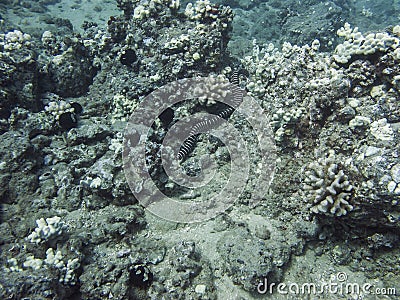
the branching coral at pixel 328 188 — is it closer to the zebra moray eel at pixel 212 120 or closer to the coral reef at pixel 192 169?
the coral reef at pixel 192 169

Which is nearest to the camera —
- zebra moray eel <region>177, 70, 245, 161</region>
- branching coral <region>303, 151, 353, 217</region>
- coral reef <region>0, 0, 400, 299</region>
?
branching coral <region>303, 151, 353, 217</region>

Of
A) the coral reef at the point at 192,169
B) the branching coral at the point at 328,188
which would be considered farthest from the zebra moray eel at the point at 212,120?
the branching coral at the point at 328,188

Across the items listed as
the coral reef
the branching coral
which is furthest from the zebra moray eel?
the branching coral

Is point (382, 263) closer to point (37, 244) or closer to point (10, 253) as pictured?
point (37, 244)

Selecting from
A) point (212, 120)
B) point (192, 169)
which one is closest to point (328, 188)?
point (192, 169)

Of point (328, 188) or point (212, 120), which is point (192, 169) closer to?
point (212, 120)

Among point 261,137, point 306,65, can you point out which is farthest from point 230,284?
point 306,65

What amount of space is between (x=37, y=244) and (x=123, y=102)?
136 inches

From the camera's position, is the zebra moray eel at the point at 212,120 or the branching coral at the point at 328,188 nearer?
the branching coral at the point at 328,188

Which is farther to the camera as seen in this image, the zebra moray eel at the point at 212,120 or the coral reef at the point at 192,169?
the zebra moray eel at the point at 212,120

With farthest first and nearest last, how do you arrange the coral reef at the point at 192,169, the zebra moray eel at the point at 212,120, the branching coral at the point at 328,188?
the zebra moray eel at the point at 212,120 → the coral reef at the point at 192,169 → the branching coral at the point at 328,188

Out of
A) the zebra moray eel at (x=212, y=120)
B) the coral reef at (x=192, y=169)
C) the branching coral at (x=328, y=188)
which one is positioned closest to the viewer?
the branching coral at (x=328, y=188)

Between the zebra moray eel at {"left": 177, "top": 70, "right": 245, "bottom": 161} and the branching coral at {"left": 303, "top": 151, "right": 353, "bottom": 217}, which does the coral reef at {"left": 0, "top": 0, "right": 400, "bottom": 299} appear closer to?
the branching coral at {"left": 303, "top": 151, "right": 353, "bottom": 217}

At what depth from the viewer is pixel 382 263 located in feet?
12.8
